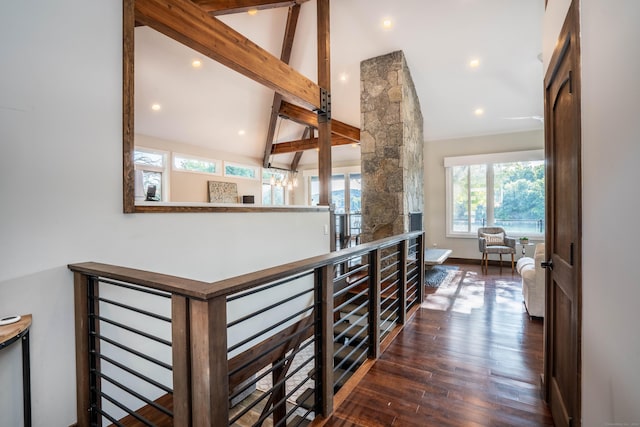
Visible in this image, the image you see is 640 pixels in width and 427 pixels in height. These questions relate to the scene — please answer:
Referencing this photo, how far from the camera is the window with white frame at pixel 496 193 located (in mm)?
6383

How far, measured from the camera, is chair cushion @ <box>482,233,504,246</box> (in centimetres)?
630

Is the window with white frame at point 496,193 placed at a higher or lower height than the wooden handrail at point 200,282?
higher

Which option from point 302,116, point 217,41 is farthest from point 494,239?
point 217,41

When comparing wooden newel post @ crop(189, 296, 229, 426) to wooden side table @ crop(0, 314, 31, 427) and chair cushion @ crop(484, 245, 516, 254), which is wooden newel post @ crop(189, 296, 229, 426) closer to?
wooden side table @ crop(0, 314, 31, 427)

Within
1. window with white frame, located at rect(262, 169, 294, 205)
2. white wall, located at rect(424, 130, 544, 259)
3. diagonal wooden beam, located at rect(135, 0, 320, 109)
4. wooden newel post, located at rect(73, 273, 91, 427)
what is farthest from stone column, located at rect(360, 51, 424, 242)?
wooden newel post, located at rect(73, 273, 91, 427)

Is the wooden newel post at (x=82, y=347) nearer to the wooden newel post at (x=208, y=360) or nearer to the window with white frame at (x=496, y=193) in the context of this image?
the wooden newel post at (x=208, y=360)

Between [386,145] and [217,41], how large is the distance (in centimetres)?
318

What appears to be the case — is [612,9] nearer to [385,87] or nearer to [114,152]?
[114,152]

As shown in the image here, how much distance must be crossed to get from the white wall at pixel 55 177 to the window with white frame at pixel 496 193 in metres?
6.75

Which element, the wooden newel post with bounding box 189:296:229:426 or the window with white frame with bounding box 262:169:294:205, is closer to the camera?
the wooden newel post with bounding box 189:296:229:426

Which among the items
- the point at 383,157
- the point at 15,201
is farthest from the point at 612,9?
the point at 383,157

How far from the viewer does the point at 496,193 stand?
6.81 m

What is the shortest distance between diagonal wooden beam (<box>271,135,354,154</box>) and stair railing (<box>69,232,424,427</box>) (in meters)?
5.12

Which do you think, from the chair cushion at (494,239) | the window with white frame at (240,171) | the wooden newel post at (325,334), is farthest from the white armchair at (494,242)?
the window with white frame at (240,171)
